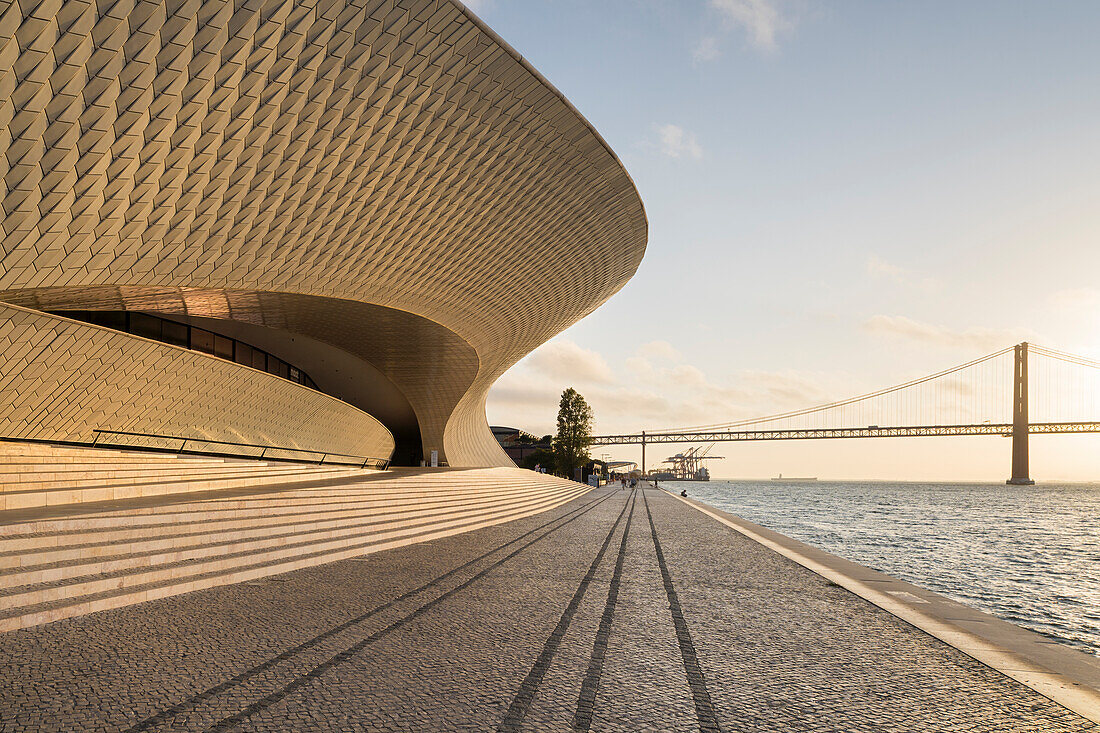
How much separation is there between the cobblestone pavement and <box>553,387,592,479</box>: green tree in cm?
5081

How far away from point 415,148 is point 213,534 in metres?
9.29

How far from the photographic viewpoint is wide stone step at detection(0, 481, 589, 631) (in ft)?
16.6

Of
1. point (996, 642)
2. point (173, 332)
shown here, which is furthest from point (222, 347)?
point (996, 642)

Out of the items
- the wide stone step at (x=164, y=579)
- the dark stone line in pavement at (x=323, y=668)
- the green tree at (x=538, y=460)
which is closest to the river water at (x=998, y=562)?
the dark stone line in pavement at (x=323, y=668)

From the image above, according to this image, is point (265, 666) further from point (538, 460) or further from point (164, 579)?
point (538, 460)

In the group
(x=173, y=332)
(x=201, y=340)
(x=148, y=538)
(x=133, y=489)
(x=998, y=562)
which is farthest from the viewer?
(x=201, y=340)

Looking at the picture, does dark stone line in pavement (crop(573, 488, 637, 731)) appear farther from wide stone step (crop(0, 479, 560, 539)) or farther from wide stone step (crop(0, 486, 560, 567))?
wide stone step (crop(0, 479, 560, 539))

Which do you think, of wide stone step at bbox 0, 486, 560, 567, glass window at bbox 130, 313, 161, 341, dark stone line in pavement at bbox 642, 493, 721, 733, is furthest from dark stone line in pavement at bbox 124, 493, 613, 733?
glass window at bbox 130, 313, 161, 341

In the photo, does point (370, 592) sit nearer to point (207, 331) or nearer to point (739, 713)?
point (739, 713)

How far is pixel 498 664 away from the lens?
4.19 meters

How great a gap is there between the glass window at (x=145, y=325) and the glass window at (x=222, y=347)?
10.5 feet

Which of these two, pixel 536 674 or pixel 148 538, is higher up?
pixel 148 538

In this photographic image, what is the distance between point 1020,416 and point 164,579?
9408 centimetres

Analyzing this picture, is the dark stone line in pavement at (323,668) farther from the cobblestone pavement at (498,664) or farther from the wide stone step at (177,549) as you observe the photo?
the wide stone step at (177,549)
